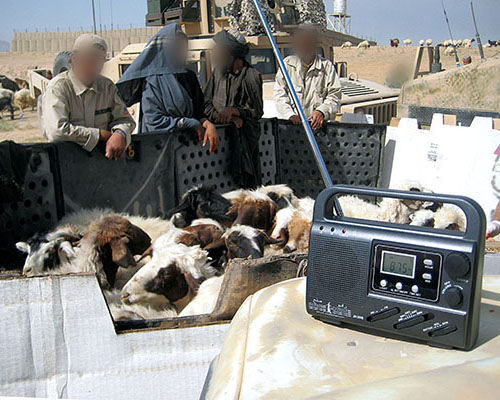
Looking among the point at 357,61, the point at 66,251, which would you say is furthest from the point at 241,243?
the point at 357,61

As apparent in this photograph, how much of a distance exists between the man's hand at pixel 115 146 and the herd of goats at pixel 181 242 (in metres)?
0.50

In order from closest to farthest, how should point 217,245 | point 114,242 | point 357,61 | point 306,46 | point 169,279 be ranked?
point 169,279
point 114,242
point 217,245
point 306,46
point 357,61

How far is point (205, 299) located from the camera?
342 cm

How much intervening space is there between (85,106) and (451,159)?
3687 millimetres

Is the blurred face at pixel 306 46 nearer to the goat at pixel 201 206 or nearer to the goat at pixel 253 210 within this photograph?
the goat at pixel 253 210

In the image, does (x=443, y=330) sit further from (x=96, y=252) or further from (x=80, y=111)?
(x=80, y=111)

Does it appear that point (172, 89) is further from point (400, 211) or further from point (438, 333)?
point (438, 333)

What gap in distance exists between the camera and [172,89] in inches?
210

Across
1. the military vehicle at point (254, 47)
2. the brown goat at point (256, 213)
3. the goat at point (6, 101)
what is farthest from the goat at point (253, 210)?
the goat at point (6, 101)

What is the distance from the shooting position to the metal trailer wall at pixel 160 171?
13.9 ft

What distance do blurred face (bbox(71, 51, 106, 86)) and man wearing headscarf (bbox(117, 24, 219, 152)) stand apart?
80 centimetres

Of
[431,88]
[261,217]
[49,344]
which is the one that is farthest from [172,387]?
[431,88]

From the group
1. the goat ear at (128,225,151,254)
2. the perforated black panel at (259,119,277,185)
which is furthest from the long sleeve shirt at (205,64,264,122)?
the goat ear at (128,225,151,254)

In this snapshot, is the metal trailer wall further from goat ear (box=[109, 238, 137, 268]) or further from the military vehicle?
the military vehicle
